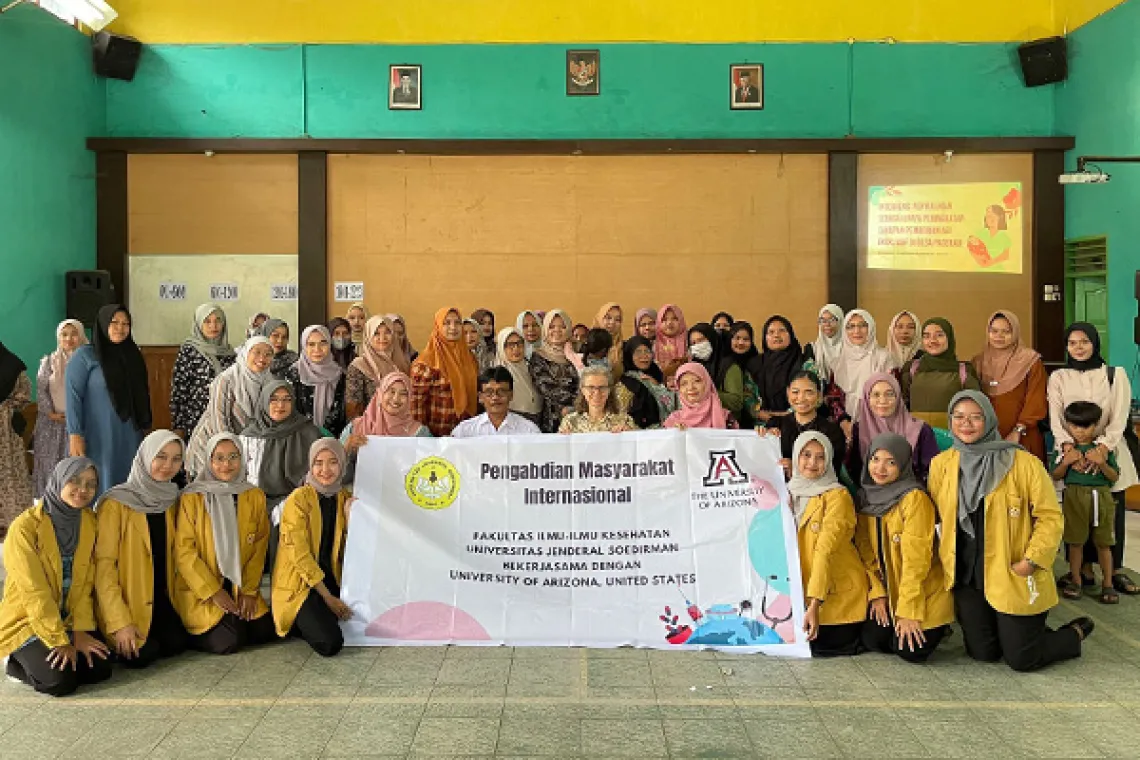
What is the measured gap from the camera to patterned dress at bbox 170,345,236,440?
570 centimetres

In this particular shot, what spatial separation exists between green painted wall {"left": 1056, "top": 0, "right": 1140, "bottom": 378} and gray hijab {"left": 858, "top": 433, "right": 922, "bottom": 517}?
181 inches

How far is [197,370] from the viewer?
575 cm

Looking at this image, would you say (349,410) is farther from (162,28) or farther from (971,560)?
(162,28)

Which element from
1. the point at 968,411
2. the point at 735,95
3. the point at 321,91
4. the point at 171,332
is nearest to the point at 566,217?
the point at 735,95

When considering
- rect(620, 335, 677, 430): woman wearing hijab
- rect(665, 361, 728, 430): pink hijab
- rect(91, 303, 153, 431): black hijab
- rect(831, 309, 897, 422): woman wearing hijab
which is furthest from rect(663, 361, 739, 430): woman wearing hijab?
rect(91, 303, 153, 431): black hijab

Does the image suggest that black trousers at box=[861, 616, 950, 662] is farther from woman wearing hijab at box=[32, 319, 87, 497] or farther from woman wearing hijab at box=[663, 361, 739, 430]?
woman wearing hijab at box=[32, 319, 87, 497]

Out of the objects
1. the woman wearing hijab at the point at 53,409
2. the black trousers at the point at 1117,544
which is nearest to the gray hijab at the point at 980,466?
the black trousers at the point at 1117,544

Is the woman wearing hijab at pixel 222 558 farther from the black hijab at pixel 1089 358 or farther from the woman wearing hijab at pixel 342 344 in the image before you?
the black hijab at pixel 1089 358

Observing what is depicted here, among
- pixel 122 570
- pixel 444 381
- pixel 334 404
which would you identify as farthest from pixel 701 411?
pixel 122 570

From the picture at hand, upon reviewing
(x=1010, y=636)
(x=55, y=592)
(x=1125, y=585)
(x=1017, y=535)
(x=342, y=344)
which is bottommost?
(x=1125, y=585)

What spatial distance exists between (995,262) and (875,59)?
215 centimetres

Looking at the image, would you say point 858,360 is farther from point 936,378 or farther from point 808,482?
point 808,482

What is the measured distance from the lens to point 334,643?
13.4 feet

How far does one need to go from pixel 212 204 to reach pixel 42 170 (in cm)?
141
